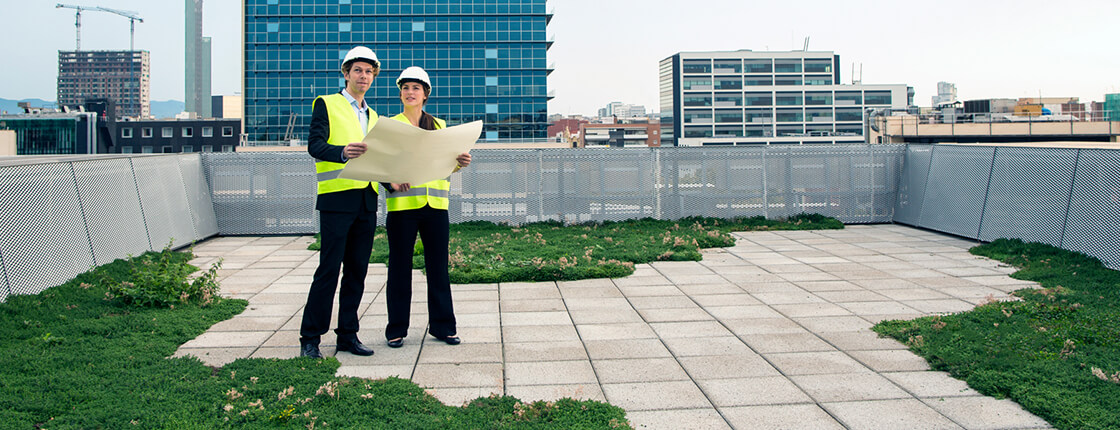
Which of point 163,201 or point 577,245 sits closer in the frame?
point 577,245

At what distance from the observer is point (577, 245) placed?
10227 mm

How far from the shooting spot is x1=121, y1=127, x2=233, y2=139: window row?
101m

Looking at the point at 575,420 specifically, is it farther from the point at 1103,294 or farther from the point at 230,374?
the point at 1103,294

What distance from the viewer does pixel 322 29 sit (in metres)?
89.4

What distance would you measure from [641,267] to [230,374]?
16.9ft

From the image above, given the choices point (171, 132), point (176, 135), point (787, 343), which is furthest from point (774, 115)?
point (787, 343)

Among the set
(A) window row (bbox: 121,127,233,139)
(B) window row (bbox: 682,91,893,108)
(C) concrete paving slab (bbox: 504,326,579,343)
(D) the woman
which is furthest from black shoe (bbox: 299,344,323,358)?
(B) window row (bbox: 682,91,893,108)

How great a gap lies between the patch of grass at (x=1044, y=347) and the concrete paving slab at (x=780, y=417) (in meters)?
0.98

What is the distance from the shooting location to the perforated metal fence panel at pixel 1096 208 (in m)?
8.16

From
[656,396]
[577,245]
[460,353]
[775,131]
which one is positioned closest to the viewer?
[656,396]

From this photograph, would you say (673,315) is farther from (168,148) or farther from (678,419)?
(168,148)

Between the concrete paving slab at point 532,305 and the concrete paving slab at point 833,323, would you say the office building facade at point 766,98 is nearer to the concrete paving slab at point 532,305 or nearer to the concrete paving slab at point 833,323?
the concrete paving slab at point 532,305

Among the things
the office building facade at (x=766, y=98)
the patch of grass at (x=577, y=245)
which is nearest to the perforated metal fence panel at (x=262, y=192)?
the patch of grass at (x=577, y=245)

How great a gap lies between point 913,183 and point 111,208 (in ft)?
37.8
